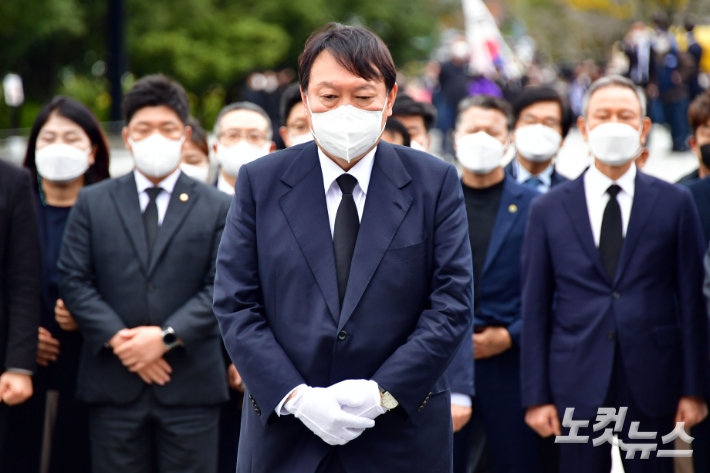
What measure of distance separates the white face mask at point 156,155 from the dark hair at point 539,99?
8.37ft

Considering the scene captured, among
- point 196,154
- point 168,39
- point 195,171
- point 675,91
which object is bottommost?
point 195,171

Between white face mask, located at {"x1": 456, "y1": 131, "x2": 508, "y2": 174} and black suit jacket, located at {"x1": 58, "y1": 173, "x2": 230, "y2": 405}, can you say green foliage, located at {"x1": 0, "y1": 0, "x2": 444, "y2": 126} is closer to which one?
black suit jacket, located at {"x1": 58, "y1": 173, "x2": 230, "y2": 405}

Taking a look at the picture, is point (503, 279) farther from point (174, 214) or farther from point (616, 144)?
point (174, 214)

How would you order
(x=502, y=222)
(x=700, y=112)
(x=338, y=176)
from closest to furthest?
(x=338, y=176) → (x=502, y=222) → (x=700, y=112)

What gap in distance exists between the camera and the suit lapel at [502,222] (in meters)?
4.44

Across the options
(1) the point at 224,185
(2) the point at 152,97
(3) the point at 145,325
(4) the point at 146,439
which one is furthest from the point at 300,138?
(4) the point at 146,439


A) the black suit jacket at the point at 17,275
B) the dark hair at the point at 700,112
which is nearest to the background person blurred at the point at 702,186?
the dark hair at the point at 700,112

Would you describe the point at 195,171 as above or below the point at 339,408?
above

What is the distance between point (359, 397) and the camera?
2672mm

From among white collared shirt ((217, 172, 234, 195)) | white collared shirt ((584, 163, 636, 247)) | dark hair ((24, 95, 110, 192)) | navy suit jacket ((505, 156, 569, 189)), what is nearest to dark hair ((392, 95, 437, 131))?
navy suit jacket ((505, 156, 569, 189))

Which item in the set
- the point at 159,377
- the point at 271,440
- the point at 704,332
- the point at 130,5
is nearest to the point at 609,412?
the point at 704,332

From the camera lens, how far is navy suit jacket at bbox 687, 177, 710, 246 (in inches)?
180

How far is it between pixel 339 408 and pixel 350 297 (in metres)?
0.37

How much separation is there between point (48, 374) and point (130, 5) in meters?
21.1
